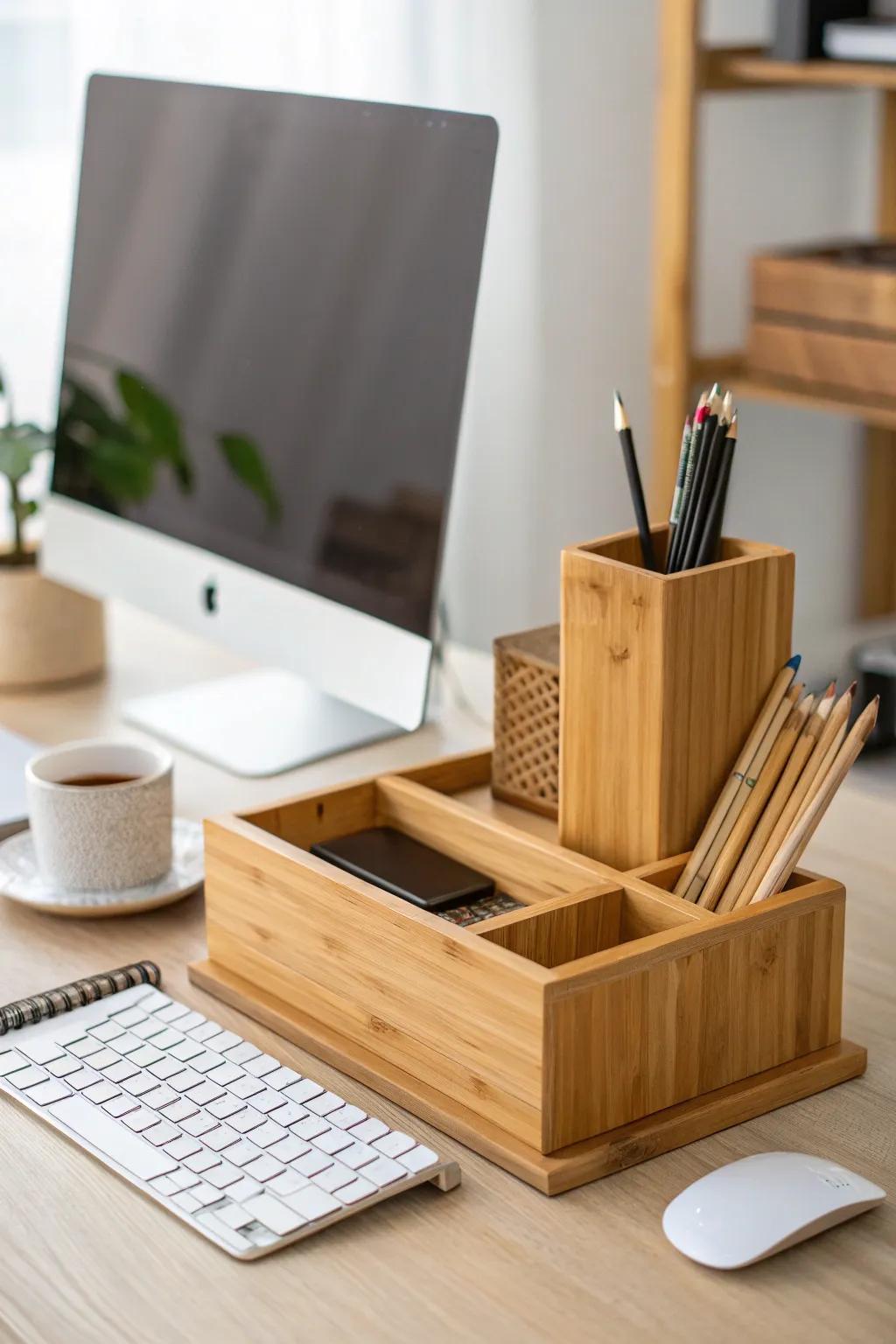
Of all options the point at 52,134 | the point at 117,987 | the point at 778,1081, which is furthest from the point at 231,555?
the point at 52,134

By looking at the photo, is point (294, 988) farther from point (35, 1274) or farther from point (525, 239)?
point (525, 239)

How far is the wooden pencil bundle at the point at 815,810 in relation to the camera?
82 cm

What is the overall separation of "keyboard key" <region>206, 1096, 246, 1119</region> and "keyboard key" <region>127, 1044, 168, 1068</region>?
6cm

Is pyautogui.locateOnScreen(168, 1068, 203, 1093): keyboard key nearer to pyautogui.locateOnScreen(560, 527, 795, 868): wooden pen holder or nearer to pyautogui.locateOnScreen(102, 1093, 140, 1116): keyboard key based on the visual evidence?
pyautogui.locateOnScreen(102, 1093, 140, 1116): keyboard key

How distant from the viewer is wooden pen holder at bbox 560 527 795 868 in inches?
33.0

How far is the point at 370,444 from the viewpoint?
114cm

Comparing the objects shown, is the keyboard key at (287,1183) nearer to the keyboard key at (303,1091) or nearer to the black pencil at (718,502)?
the keyboard key at (303,1091)

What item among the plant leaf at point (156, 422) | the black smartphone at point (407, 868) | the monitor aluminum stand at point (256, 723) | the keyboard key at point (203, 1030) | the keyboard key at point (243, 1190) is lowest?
the keyboard key at point (243, 1190)

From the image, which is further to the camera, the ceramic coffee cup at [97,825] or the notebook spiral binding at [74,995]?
the ceramic coffee cup at [97,825]

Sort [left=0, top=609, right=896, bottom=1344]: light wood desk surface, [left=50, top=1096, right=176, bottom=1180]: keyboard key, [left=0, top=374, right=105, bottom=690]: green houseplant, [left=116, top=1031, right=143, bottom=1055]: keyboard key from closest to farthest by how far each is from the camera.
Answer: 1. [left=0, top=609, right=896, bottom=1344]: light wood desk surface
2. [left=50, top=1096, right=176, bottom=1180]: keyboard key
3. [left=116, top=1031, right=143, bottom=1055]: keyboard key
4. [left=0, top=374, right=105, bottom=690]: green houseplant

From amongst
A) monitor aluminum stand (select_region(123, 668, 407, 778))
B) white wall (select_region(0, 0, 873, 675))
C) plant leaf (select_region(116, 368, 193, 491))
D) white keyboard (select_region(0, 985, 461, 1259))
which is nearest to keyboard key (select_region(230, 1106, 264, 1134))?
white keyboard (select_region(0, 985, 461, 1259))

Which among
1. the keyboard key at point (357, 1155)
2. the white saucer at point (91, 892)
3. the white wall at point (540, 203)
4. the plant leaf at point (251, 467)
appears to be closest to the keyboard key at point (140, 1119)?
the keyboard key at point (357, 1155)

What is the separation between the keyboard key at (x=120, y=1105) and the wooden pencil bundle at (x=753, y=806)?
30cm

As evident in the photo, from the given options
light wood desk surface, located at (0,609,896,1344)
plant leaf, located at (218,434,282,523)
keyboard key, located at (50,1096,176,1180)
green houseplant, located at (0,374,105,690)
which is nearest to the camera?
light wood desk surface, located at (0,609,896,1344)
